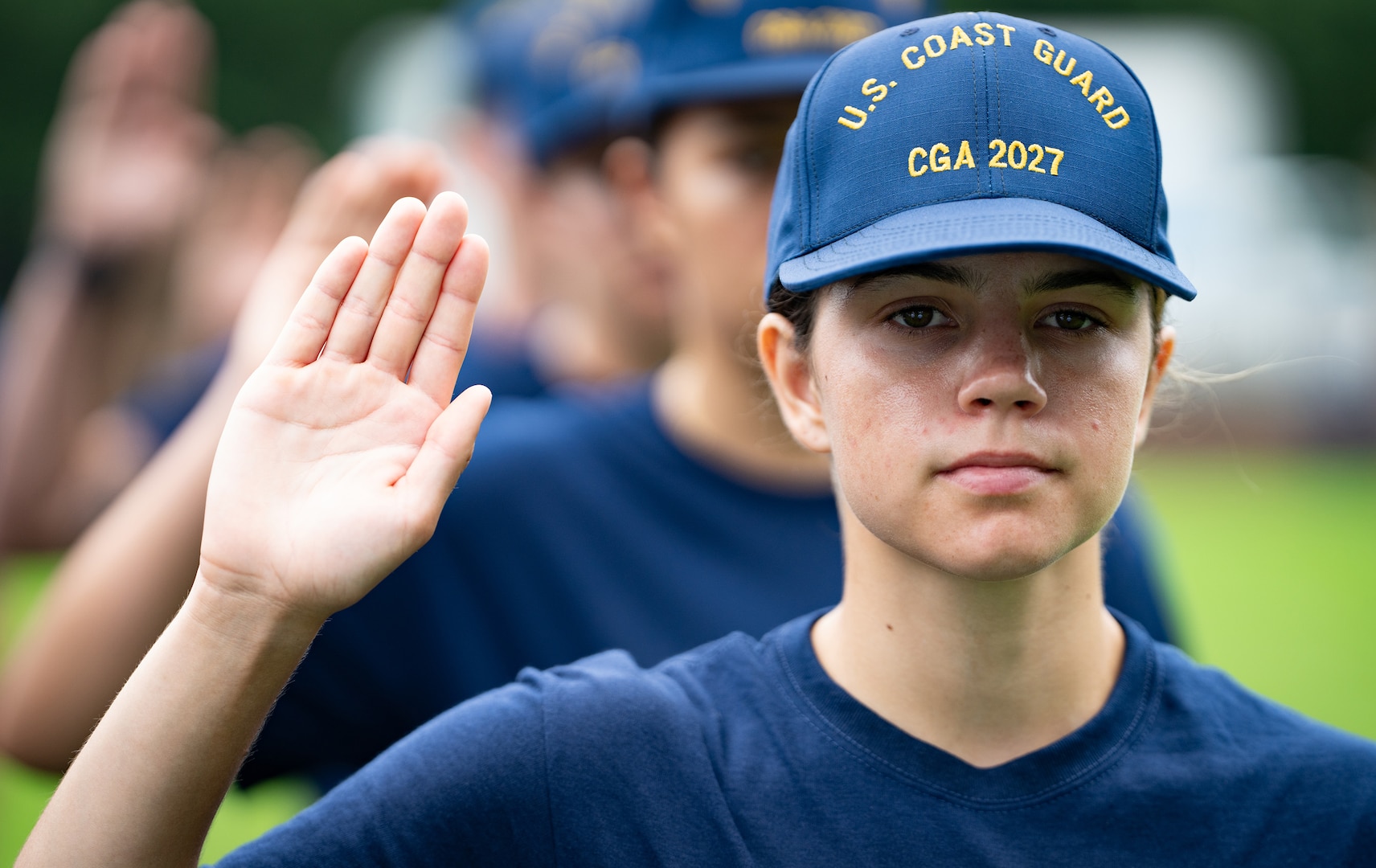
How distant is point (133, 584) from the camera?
9.88 ft

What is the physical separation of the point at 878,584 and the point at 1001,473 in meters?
0.31

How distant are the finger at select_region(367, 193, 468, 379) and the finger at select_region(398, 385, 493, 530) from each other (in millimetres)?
114

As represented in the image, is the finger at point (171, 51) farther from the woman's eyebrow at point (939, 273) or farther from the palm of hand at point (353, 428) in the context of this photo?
the woman's eyebrow at point (939, 273)

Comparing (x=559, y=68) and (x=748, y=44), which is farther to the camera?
(x=559, y=68)

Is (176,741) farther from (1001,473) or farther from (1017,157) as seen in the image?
(1017,157)

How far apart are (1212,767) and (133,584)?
2.09 meters

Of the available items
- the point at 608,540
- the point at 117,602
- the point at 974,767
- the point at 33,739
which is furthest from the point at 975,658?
the point at 33,739

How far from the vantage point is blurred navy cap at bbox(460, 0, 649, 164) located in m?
5.31

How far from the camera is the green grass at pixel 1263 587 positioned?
283 inches

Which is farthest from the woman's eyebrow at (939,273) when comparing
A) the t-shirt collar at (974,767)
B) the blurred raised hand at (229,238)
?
the blurred raised hand at (229,238)

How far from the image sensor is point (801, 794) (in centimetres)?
207

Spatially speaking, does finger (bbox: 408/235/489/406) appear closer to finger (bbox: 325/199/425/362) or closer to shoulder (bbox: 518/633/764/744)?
finger (bbox: 325/199/425/362)

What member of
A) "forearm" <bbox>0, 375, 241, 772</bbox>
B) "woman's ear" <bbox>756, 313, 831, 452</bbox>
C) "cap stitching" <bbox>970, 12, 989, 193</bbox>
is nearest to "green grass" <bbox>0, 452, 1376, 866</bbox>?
"forearm" <bbox>0, 375, 241, 772</bbox>

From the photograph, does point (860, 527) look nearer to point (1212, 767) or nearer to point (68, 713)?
point (1212, 767)
